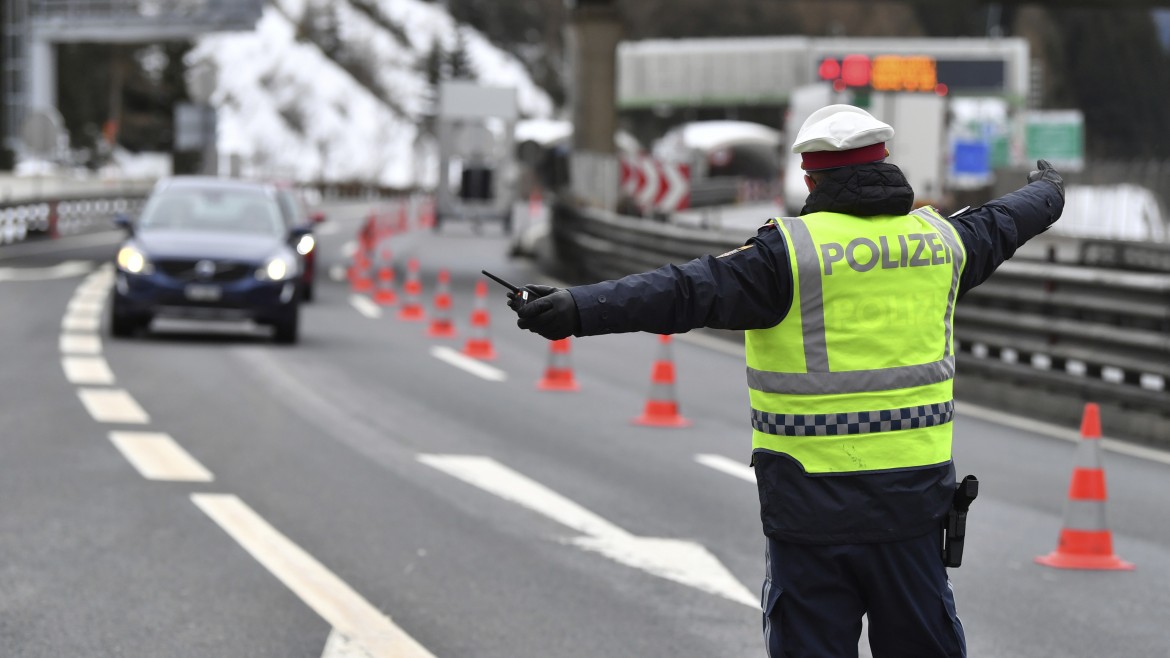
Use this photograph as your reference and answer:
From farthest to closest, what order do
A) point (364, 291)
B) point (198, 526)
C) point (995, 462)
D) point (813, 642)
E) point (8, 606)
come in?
point (364, 291), point (995, 462), point (198, 526), point (8, 606), point (813, 642)

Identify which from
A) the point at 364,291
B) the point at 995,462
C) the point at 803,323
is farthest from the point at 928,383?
the point at 364,291

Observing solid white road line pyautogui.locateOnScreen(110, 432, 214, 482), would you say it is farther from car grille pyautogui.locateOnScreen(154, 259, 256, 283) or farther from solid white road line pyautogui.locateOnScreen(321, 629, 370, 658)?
car grille pyautogui.locateOnScreen(154, 259, 256, 283)

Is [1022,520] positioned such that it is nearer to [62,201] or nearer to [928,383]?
[928,383]

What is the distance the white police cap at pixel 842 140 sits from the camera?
169 inches

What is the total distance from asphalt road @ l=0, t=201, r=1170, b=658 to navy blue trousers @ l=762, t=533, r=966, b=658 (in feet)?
7.47

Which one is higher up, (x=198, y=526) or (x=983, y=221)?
(x=983, y=221)

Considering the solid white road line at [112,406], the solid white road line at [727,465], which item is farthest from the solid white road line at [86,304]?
the solid white road line at [727,465]

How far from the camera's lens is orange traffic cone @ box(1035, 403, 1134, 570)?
843cm

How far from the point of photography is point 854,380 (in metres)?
4.29

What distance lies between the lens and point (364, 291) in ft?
92.3

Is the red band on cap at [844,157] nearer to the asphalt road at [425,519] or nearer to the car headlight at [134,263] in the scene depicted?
the asphalt road at [425,519]

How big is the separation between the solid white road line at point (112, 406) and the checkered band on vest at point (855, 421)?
8634 millimetres

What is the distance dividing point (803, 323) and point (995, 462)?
787 cm

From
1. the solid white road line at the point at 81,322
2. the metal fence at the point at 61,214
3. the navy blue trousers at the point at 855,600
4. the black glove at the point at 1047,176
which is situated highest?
the black glove at the point at 1047,176
